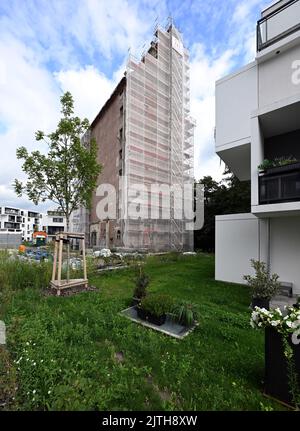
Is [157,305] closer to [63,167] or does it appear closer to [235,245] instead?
[235,245]

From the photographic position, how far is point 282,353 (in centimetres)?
199

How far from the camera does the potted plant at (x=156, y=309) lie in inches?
147

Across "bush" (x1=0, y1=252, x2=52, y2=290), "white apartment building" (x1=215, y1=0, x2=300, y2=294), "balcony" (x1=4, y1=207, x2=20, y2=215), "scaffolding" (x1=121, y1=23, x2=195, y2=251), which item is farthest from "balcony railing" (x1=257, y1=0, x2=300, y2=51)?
"balcony" (x1=4, y1=207, x2=20, y2=215)

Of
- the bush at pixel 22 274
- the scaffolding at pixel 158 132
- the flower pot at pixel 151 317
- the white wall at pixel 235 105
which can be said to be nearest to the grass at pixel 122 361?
the flower pot at pixel 151 317

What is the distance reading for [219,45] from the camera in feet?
25.7

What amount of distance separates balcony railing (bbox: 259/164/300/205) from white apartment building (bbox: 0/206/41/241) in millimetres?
63993

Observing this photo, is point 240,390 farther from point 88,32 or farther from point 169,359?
point 88,32

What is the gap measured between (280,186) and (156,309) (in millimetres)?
4328

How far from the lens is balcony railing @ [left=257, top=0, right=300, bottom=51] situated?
6.17 metres

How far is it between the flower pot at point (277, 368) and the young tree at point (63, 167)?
6945 mm

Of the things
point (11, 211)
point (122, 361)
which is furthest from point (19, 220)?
point (122, 361)

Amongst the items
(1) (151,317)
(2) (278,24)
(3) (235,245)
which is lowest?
(1) (151,317)

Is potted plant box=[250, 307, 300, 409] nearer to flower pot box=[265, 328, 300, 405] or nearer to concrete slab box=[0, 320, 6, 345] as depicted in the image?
flower pot box=[265, 328, 300, 405]
